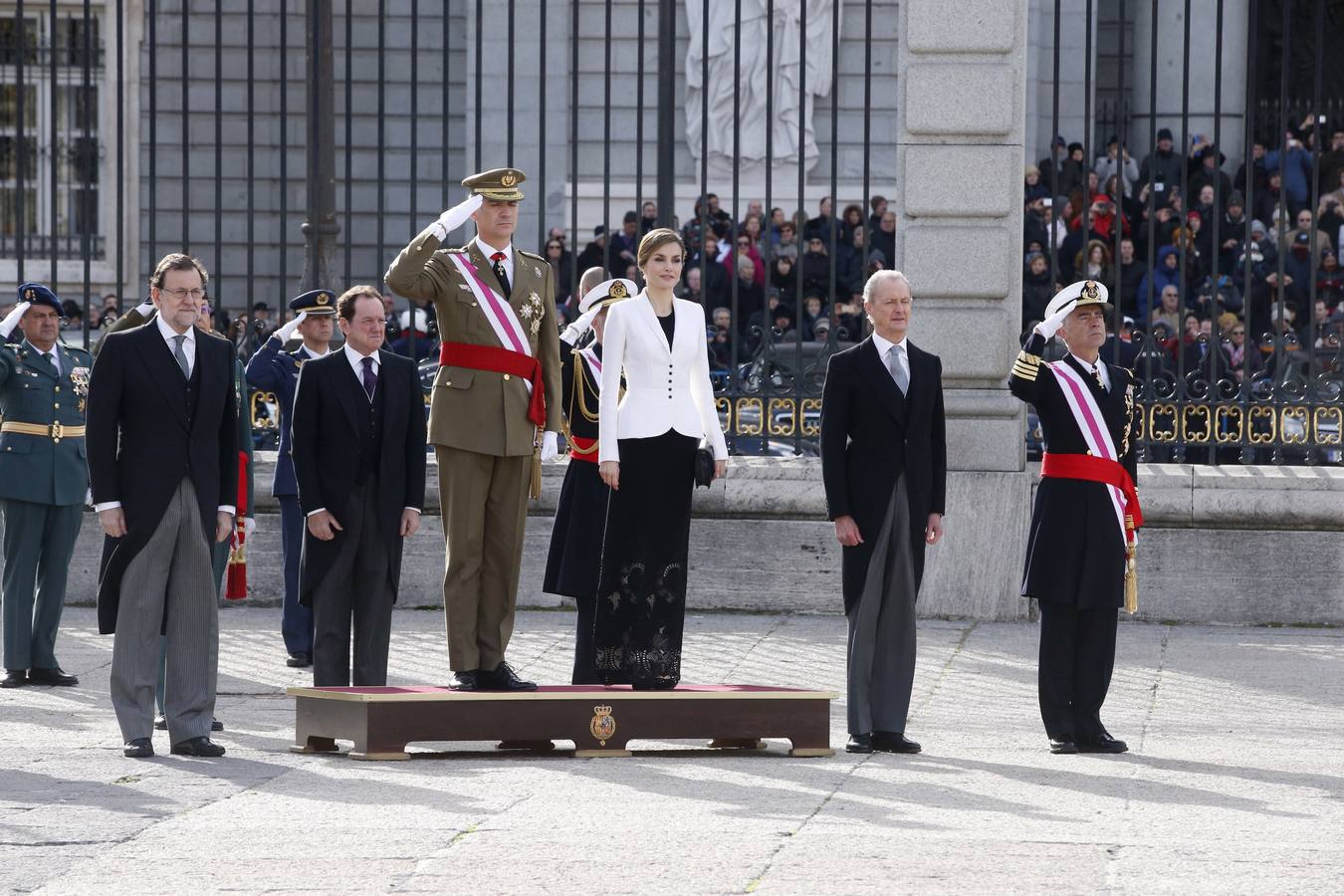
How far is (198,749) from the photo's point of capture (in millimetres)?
7594

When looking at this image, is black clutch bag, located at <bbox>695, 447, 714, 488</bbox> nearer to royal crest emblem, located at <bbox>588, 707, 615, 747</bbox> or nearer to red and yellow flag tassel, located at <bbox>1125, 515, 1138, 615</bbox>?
royal crest emblem, located at <bbox>588, 707, 615, 747</bbox>

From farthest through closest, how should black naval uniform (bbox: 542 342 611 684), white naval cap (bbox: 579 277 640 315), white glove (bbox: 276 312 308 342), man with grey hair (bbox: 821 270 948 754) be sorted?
1. white glove (bbox: 276 312 308 342)
2. white naval cap (bbox: 579 277 640 315)
3. black naval uniform (bbox: 542 342 611 684)
4. man with grey hair (bbox: 821 270 948 754)

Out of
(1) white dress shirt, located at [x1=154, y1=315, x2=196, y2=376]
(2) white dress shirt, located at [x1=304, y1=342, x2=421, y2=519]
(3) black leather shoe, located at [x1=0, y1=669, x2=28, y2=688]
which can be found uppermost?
(1) white dress shirt, located at [x1=154, y1=315, x2=196, y2=376]

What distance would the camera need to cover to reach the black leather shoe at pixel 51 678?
31.1ft

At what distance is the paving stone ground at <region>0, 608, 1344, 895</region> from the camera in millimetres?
5613

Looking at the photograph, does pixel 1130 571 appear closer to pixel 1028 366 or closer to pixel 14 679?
pixel 1028 366

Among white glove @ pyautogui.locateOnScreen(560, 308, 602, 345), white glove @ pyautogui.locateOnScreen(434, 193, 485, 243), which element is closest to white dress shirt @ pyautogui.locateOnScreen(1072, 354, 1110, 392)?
white glove @ pyautogui.locateOnScreen(560, 308, 602, 345)

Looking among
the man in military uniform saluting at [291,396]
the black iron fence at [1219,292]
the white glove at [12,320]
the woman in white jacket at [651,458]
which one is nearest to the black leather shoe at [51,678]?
the man in military uniform saluting at [291,396]

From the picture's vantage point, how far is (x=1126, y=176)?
46.1ft

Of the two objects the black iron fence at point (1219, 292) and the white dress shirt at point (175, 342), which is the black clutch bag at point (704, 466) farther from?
the black iron fence at point (1219, 292)

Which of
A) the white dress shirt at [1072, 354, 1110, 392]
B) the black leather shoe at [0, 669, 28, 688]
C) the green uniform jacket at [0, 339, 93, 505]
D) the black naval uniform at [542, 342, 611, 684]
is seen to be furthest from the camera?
the green uniform jacket at [0, 339, 93, 505]

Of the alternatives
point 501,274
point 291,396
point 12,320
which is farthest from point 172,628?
point 291,396

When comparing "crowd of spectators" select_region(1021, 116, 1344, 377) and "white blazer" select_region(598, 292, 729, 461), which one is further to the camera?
"crowd of spectators" select_region(1021, 116, 1344, 377)

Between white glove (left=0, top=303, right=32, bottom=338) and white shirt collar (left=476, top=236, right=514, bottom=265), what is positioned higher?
white shirt collar (left=476, top=236, right=514, bottom=265)
